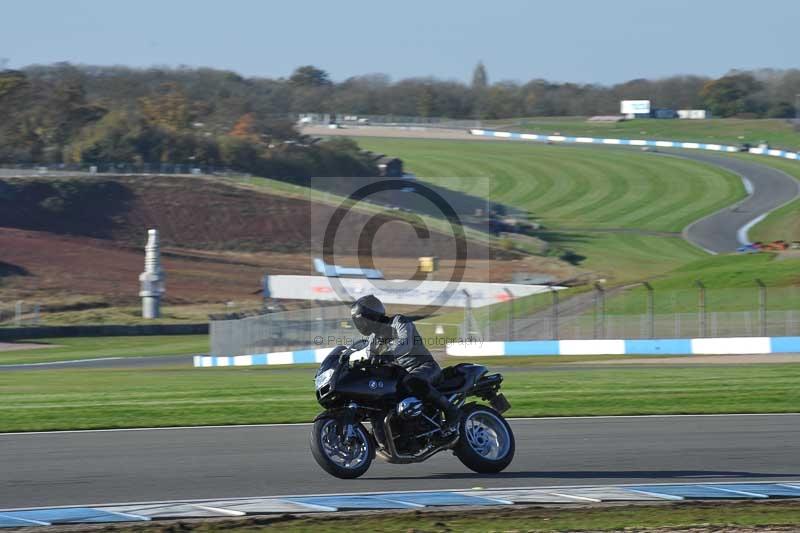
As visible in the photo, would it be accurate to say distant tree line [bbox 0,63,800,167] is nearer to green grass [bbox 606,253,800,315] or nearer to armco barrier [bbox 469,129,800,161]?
armco barrier [bbox 469,129,800,161]

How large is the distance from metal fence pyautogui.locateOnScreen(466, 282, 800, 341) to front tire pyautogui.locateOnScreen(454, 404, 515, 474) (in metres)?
22.9

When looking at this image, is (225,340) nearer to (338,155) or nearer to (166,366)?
(166,366)

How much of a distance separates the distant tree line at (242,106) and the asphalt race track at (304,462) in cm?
7693

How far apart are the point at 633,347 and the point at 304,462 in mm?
24510

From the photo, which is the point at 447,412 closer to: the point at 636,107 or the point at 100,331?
the point at 100,331

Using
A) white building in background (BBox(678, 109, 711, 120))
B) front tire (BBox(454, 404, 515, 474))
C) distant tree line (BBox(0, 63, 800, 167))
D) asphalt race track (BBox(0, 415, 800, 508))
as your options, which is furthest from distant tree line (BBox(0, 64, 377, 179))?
front tire (BBox(454, 404, 515, 474))

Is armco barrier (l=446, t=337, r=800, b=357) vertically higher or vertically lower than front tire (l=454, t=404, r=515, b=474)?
lower

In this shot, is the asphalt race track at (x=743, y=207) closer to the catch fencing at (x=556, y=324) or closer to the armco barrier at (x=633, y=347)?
the catch fencing at (x=556, y=324)

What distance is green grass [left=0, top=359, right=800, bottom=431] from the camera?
1680cm

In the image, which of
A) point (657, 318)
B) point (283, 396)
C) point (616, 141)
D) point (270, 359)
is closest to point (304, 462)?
point (283, 396)

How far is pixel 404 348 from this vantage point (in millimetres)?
10695

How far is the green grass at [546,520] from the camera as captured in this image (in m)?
8.77

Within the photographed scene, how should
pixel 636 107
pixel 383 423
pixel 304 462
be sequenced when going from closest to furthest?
pixel 383 423 < pixel 304 462 < pixel 636 107

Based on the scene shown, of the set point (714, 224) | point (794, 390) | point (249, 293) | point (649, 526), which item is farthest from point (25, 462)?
point (714, 224)
